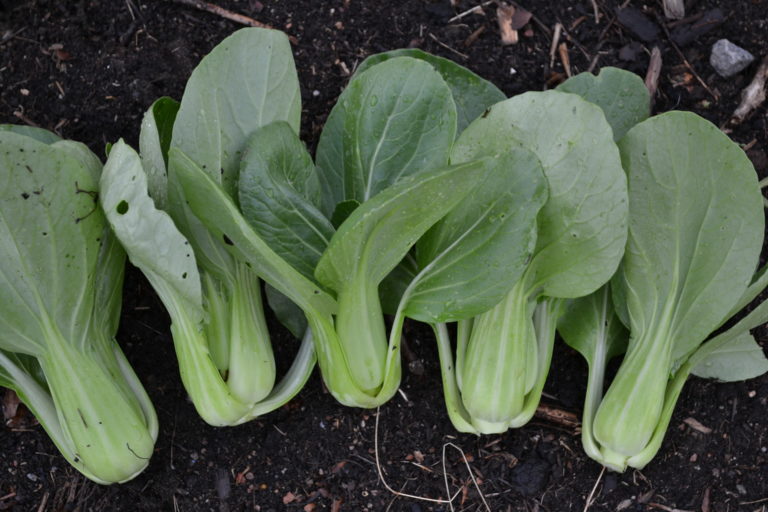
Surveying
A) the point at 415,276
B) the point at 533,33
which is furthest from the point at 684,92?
the point at 415,276

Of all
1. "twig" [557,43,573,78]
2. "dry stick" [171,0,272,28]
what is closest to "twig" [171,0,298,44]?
"dry stick" [171,0,272,28]

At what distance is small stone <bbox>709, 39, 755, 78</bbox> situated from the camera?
1.83m

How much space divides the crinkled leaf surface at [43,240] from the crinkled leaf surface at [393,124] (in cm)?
47

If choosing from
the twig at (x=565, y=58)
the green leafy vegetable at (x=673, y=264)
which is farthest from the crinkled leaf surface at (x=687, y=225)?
the twig at (x=565, y=58)

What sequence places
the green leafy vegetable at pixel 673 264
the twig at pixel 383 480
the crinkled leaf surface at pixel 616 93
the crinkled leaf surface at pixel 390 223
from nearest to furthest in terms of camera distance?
the crinkled leaf surface at pixel 390 223, the green leafy vegetable at pixel 673 264, the crinkled leaf surface at pixel 616 93, the twig at pixel 383 480

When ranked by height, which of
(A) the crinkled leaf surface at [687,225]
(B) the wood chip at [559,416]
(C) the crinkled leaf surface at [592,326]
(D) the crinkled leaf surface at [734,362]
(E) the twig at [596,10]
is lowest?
(B) the wood chip at [559,416]

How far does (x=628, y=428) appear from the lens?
1.64 meters

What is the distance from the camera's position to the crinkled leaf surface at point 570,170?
1467 millimetres

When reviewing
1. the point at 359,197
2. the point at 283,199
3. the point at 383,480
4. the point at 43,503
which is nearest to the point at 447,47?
the point at 359,197

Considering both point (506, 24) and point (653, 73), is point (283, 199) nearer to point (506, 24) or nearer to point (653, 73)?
point (506, 24)

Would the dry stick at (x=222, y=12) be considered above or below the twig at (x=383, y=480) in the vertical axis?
above

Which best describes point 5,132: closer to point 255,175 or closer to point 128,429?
point 255,175

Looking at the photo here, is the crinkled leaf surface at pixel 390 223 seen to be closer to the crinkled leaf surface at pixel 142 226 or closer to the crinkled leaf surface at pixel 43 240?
the crinkled leaf surface at pixel 142 226

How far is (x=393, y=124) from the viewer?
5.13ft
